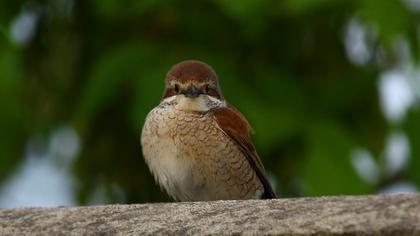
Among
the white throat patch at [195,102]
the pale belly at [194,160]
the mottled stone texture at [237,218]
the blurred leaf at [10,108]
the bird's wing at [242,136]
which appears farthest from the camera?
the blurred leaf at [10,108]

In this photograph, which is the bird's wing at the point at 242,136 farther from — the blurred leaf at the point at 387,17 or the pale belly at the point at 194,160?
the blurred leaf at the point at 387,17

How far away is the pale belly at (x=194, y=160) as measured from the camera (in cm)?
496

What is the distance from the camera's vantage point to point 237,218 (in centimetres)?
311

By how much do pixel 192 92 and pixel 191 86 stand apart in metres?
0.04

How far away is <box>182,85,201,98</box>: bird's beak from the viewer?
5.30 m

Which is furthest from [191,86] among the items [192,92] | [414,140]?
[414,140]

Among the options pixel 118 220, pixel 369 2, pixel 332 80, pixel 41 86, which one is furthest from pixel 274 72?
pixel 118 220

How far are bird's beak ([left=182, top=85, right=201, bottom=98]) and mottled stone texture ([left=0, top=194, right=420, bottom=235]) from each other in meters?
1.98

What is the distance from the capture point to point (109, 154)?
6414 mm

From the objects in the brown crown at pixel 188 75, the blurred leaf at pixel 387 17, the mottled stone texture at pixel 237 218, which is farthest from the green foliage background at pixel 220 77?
the mottled stone texture at pixel 237 218

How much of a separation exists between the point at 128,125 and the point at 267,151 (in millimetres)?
827

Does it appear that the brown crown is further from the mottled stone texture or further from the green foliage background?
the mottled stone texture

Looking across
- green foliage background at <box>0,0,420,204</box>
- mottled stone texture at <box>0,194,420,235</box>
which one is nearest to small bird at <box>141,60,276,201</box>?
green foliage background at <box>0,0,420,204</box>

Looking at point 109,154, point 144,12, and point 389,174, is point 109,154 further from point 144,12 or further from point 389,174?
point 389,174
